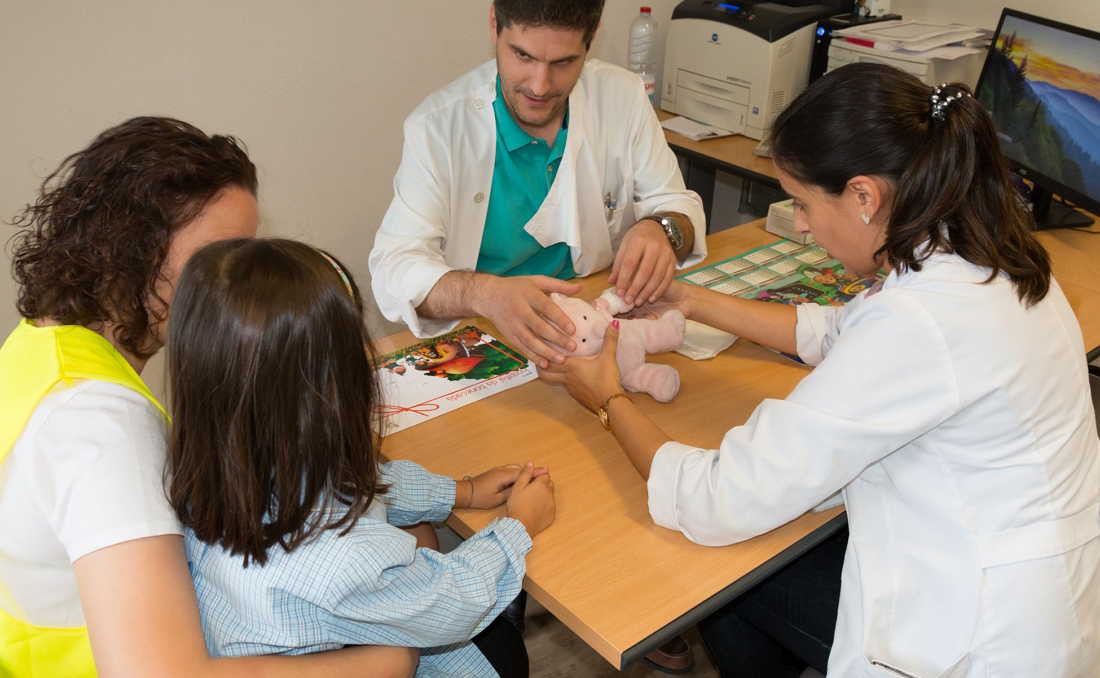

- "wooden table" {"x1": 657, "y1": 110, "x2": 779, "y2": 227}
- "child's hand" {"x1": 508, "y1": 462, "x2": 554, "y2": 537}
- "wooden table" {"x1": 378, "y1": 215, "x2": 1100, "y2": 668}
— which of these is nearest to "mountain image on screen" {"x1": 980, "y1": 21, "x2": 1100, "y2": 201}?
"wooden table" {"x1": 378, "y1": 215, "x2": 1100, "y2": 668}

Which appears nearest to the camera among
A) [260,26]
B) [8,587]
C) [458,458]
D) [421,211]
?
[8,587]

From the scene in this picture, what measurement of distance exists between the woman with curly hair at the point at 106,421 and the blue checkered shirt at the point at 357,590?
39 mm

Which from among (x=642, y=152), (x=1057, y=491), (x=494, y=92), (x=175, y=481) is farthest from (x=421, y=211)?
(x=1057, y=491)

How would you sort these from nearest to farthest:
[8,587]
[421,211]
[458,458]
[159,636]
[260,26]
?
[159,636] < [8,587] < [458,458] < [421,211] < [260,26]

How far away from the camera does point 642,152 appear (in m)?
2.03

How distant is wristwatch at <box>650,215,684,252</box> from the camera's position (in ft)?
6.10

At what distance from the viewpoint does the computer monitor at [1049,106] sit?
1983mm

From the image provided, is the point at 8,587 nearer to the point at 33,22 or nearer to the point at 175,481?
the point at 175,481

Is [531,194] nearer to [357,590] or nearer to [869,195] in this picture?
[869,195]

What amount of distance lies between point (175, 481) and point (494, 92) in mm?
1163

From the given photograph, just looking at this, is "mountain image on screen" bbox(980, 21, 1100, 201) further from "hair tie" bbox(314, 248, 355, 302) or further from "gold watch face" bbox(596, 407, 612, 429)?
"hair tie" bbox(314, 248, 355, 302)

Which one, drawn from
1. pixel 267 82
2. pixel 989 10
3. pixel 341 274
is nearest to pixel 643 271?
pixel 341 274

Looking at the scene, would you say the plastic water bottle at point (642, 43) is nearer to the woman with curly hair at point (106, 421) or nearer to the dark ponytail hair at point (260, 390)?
the woman with curly hair at point (106, 421)

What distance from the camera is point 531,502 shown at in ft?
3.95
